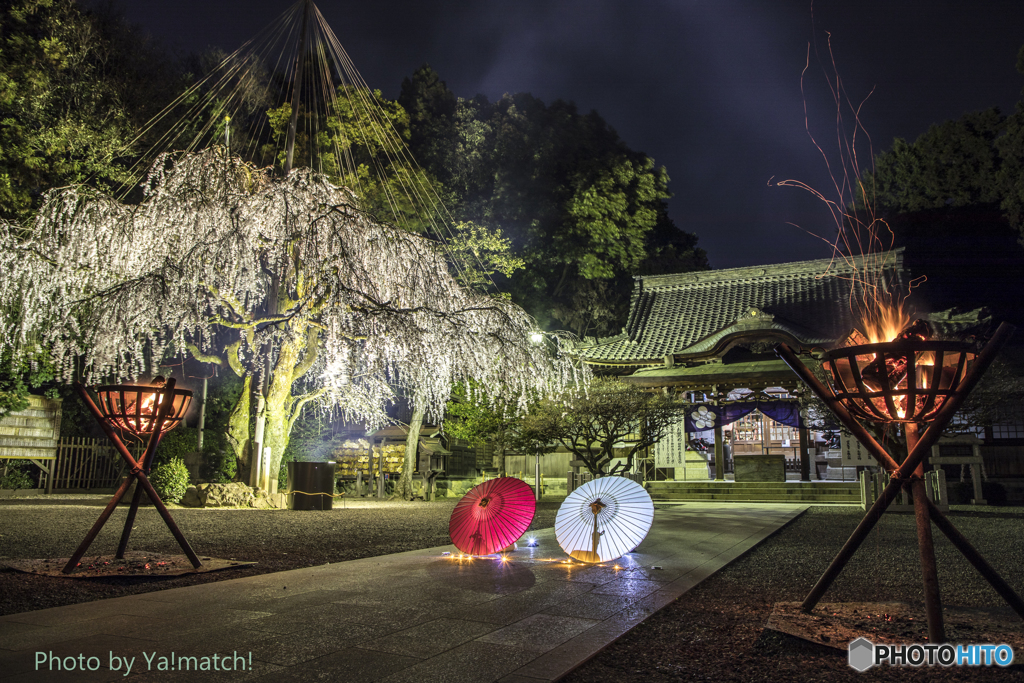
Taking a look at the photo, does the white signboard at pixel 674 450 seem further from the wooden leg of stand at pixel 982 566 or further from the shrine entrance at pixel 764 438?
the wooden leg of stand at pixel 982 566

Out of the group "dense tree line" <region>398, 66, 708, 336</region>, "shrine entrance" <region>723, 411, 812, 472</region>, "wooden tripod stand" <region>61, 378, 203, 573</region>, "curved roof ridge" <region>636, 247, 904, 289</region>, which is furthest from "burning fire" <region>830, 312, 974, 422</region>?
"dense tree line" <region>398, 66, 708, 336</region>

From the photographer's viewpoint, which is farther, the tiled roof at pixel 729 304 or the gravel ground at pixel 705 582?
the tiled roof at pixel 729 304

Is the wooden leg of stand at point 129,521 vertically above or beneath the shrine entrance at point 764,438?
beneath

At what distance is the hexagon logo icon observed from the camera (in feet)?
10.0

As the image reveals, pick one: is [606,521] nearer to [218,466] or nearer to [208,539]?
[208,539]

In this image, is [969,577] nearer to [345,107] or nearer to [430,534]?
[430,534]

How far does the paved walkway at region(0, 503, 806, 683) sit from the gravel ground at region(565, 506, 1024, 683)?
0.59 feet

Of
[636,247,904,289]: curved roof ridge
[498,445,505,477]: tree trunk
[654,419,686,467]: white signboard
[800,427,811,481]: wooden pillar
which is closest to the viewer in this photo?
[800,427,811,481]: wooden pillar

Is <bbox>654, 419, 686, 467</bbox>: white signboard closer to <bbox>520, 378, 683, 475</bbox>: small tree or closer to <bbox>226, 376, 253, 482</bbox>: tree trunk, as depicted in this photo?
<bbox>520, 378, 683, 475</bbox>: small tree

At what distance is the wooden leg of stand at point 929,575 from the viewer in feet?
10.5

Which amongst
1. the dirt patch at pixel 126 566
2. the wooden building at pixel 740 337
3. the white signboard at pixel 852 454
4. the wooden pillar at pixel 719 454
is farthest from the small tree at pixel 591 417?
the dirt patch at pixel 126 566

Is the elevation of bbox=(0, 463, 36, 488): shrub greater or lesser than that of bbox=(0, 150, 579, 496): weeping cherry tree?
lesser

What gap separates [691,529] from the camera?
9.30 metres

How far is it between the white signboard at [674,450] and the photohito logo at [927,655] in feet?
51.2
